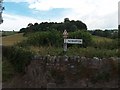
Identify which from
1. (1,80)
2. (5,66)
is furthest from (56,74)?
(5,66)

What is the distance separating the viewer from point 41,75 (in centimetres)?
1298

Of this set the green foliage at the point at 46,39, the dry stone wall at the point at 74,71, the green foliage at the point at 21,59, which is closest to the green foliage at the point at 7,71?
the green foliage at the point at 21,59

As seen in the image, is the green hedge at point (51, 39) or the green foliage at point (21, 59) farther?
the green hedge at point (51, 39)

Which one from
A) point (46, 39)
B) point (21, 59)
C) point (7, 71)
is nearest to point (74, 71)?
point (21, 59)

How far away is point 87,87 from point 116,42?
5772 mm

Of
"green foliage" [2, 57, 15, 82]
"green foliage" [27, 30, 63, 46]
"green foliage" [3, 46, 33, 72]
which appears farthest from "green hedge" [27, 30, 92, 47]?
"green foliage" [3, 46, 33, 72]

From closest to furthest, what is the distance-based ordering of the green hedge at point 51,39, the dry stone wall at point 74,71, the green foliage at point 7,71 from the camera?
the dry stone wall at point 74,71 < the green foliage at point 7,71 < the green hedge at point 51,39

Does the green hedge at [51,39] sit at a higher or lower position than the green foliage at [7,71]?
higher

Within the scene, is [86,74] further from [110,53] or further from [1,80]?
[1,80]

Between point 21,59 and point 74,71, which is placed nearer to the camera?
point 74,71

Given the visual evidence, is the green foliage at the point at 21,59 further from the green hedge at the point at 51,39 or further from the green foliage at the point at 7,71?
the green hedge at the point at 51,39

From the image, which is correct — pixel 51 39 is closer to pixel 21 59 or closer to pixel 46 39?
pixel 46 39

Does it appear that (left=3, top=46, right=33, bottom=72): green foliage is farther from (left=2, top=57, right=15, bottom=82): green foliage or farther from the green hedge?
the green hedge

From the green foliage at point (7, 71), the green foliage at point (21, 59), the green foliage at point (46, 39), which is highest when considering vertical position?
the green foliage at point (46, 39)
